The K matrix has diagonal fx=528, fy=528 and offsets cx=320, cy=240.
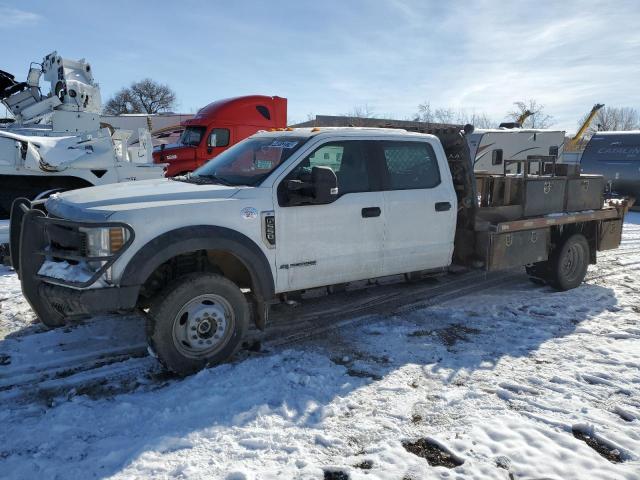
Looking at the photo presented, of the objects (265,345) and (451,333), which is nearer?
(265,345)

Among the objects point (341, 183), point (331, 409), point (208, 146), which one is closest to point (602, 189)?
point (341, 183)

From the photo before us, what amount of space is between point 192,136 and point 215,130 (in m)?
0.77

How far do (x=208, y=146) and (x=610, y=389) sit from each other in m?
12.0

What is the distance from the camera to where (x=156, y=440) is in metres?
3.22

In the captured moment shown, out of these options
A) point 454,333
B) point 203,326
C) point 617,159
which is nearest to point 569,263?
point 454,333

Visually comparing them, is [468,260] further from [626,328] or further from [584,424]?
[584,424]

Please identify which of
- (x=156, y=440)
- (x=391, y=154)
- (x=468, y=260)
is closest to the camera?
(x=156, y=440)

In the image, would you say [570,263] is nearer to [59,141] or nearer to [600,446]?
[600,446]

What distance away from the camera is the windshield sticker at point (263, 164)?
4.73 m

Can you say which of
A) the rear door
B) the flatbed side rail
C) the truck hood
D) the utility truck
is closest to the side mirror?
the truck hood

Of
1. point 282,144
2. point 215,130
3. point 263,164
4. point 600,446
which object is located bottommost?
point 600,446

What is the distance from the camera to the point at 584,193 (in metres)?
7.12

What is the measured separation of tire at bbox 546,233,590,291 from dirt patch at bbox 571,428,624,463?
147 inches

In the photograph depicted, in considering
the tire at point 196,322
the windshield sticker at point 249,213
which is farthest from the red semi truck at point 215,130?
the tire at point 196,322
